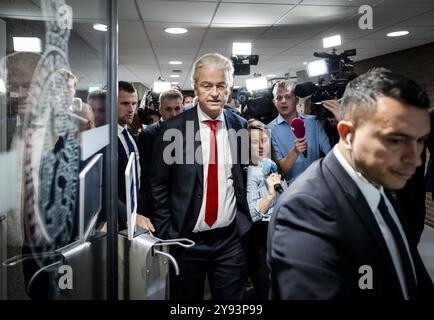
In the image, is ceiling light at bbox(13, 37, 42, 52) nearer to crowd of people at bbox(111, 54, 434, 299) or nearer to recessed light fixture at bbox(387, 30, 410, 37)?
crowd of people at bbox(111, 54, 434, 299)

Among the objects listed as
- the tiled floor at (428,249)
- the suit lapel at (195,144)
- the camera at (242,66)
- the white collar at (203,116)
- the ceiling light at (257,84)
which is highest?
the camera at (242,66)

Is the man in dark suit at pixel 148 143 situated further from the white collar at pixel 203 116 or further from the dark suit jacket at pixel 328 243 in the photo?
the dark suit jacket at pixel 328 243

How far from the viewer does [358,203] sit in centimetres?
79

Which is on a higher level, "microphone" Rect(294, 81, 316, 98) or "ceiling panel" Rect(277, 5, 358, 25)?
"ceiling panel" Rect(277, 5, 358, 25)

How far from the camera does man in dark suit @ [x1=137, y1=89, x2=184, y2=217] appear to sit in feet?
5.94

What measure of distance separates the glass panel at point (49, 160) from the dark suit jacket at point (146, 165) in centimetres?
47

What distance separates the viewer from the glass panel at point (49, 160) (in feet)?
3.24

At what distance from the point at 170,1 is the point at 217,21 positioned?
807 millimetres

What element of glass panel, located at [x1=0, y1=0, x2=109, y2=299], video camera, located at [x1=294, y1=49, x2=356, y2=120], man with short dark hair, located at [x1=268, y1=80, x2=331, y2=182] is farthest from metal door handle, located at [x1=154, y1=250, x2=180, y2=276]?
video camera, located at [x1=294, y1=49, x2=356, y2=120]

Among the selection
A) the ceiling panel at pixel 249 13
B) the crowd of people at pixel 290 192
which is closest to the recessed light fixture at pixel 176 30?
the ceiling panel at pixel 249 13

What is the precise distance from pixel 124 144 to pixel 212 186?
504mm

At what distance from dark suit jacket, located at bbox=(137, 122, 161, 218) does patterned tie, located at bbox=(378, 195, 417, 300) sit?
1.09 meters

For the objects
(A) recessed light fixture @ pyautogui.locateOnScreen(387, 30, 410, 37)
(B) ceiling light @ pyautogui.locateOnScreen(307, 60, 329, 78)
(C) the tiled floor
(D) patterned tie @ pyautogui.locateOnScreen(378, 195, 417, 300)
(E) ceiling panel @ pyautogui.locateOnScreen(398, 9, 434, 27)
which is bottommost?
(C) the tiled floor

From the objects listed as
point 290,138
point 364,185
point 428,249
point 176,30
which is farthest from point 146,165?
point 428,249
